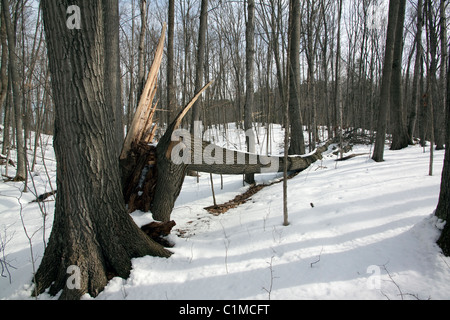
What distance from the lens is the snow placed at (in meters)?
1.85

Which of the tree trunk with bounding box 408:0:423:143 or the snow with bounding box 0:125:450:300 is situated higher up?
the tree trunk with bounding box 408:0:423:143

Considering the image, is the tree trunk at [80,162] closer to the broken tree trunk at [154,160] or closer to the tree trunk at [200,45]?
the broken tree trunk at [154,160]

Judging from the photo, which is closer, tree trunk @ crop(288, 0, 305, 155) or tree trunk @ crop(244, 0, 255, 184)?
tree trunk @ crop(244, 0, 255, 184)

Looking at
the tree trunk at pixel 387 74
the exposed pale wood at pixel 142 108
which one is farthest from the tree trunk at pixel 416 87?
the exposed pale wood at pixel 142 108

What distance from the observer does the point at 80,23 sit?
1.88 meters

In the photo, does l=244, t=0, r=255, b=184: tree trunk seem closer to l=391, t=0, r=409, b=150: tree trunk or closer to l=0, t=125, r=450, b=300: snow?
l=0, t=125, r=450, b=300: snow

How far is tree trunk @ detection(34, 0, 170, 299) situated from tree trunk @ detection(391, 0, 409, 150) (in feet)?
29.7

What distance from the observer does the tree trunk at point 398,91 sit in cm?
747

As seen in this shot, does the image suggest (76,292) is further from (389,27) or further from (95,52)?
(389,27)

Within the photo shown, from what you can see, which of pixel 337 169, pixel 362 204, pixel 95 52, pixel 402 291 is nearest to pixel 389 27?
pixel 337 169

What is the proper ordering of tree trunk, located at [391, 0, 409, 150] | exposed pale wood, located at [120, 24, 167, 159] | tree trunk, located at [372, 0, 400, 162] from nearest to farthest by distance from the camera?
exposed pale wood, located at [120, 24, 167, 159]
tree trunk, located at [372, 0, 400, 162]
tree trunk, located at [391, 0, 409, 150]

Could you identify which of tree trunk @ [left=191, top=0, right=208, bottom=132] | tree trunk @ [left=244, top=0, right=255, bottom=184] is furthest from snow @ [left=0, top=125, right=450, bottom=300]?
tree trunk @ [left=191, top=0, right=208, bottom=132]

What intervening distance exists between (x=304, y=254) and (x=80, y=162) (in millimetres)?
2298

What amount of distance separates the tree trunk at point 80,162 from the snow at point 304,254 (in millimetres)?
219
